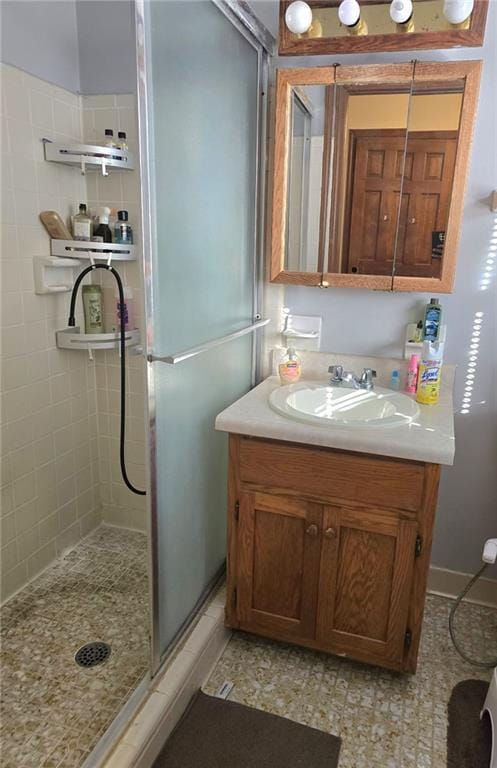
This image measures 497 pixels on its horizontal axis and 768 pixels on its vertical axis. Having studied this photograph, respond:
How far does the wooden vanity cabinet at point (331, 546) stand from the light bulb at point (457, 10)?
132cm

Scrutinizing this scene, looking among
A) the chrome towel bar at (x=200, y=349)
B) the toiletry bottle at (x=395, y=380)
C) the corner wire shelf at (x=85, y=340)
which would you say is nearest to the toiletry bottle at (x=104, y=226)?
the corner wire shelf at (x=85, y=340)

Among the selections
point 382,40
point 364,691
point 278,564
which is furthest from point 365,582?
point 382,40

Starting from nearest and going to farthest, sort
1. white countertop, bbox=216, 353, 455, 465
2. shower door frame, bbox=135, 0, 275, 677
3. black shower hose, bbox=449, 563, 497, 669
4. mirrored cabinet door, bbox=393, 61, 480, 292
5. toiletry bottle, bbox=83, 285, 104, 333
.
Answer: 1. shower door frame, bbox=135, 0, 275, 677
2. white countertop, bbox=216, 353, 455, 465
3. mirrored cabinet door, bbox=393, 61, 480, 292
4. black shower hose, bbox=449, 563, 497, 669
5. toiletry bottle, bbox=83, 285, 104, 333

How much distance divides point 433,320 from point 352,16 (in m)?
0.98

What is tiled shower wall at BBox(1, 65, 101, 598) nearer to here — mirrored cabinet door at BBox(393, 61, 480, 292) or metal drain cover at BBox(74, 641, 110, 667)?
metal drain cover at BBox(74, 641, 110, 667)

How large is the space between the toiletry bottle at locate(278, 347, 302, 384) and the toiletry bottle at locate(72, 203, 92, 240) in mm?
879

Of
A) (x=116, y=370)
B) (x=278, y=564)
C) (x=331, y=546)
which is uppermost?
(x=116, y=370)

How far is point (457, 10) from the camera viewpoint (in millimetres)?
Answer: 1548

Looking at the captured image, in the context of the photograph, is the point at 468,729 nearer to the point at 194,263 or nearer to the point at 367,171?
the point at 194,263

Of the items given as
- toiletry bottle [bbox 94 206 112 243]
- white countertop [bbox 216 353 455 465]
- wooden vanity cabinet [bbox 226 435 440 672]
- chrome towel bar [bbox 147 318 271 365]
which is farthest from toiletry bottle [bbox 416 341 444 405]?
toiletry bottle [bbox 94 206 112 243]

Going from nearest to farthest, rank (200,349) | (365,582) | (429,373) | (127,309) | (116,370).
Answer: (200,349), (365,582), (429,373), (127,309), (116,370)

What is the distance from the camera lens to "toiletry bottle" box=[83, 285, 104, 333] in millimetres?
2098

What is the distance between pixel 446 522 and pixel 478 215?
3.69 ft

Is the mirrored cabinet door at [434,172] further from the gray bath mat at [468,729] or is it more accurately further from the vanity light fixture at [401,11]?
the gray bath mat at [468,729]
